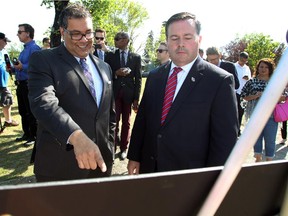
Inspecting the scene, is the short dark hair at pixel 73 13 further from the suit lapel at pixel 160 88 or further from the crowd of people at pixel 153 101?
the suit lapel at pixel 160 88

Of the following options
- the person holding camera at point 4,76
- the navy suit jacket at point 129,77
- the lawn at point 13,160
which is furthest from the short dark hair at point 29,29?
the lawn at point 13,160

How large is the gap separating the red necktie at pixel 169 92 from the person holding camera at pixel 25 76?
4791 mm

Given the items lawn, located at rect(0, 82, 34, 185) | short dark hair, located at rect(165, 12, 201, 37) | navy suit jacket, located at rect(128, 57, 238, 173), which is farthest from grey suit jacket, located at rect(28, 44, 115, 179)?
lawn, located at rect(0, 82, 34, 185)

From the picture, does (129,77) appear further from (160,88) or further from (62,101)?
(62,101)

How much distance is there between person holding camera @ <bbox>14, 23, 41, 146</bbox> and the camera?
21.5 ft

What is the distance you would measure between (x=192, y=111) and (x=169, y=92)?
0.31 metres

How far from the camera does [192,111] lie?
237 centimetres

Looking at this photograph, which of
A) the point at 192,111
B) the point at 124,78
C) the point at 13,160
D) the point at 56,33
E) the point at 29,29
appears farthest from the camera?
the point at 56,33

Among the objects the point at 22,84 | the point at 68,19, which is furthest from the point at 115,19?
the point at 68,19

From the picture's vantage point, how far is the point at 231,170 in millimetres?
849

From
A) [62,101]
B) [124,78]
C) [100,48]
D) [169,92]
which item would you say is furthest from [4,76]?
[169,92]

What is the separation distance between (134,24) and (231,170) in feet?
193

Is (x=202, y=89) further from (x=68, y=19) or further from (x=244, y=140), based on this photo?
(x=244, y=140)

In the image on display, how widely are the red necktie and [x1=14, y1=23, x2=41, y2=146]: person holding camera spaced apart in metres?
4.79
